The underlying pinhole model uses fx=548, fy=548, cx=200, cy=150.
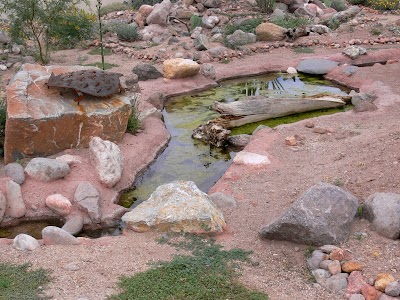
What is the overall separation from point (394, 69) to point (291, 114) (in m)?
3.50

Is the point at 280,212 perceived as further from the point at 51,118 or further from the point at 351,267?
the point at 51,118

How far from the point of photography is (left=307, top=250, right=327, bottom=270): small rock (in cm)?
509

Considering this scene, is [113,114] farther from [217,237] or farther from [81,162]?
[217,237]

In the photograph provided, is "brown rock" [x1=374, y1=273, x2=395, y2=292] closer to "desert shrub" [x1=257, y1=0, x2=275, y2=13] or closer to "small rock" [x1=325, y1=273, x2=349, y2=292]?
"small rock" [x1=325, y1=273, x2=349, y2=292]

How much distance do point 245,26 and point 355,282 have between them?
41.7 feet

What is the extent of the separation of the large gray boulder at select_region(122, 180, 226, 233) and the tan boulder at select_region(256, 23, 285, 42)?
10.1 meters

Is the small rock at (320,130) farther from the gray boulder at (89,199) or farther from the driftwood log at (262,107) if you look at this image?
the gray boulder at (89,199)

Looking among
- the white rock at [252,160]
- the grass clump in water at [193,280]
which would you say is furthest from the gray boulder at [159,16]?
the grass clump in water at [193,280]

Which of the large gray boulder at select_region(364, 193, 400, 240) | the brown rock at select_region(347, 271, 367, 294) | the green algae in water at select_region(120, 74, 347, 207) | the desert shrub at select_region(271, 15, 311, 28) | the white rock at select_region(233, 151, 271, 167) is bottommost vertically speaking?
the green algae in water at select_region(120, 74, 347, 207)

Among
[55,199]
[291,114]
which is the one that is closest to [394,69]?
[291,114]

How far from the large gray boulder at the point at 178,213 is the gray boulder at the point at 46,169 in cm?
163

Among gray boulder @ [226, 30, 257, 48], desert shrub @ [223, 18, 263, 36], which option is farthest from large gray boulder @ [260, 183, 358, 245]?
desert shrub @ [223, 18, 263, 36]

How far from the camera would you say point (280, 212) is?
20.8 ft

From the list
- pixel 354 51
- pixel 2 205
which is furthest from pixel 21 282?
pixel 354 51
